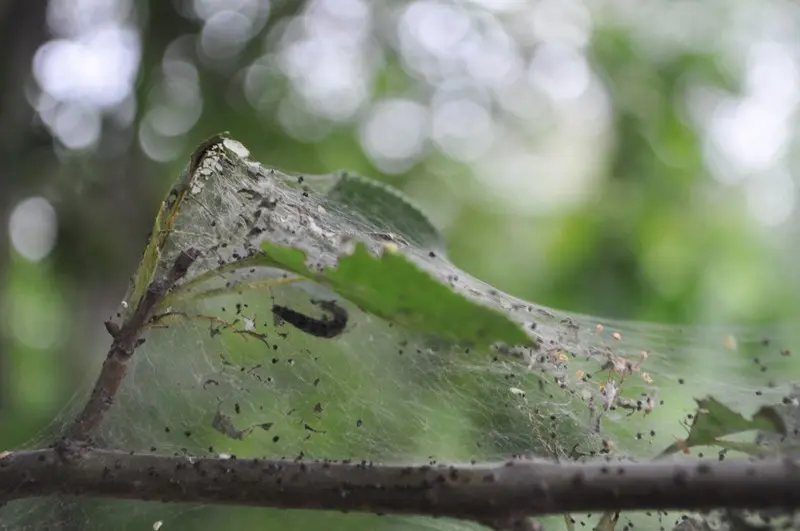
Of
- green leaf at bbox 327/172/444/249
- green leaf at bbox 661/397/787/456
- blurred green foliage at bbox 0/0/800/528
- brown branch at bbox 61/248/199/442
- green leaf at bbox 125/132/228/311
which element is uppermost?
blurred green foliage at bbox 0/0/800/528

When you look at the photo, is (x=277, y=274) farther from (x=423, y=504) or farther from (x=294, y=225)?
(x=423, y=504)

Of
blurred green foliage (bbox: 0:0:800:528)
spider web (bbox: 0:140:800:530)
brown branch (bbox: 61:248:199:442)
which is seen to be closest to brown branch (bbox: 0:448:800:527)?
brown branch (bbox: 61:248:199:442)

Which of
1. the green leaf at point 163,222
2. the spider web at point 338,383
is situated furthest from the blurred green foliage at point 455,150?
the green leaf at point 163,222

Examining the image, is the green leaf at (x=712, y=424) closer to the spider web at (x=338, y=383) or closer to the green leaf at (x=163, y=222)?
the spider web at (x=338, y=383)

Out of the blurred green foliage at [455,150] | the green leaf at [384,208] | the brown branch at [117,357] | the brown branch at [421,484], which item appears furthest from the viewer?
the blurred green foliage at [455,150]

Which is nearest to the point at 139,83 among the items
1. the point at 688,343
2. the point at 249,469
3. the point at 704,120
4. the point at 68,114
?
the point at 68,114

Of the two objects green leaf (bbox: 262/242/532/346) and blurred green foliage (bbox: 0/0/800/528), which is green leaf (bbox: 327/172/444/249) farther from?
blurred green foliage (bbox: 0/0/800/528)
